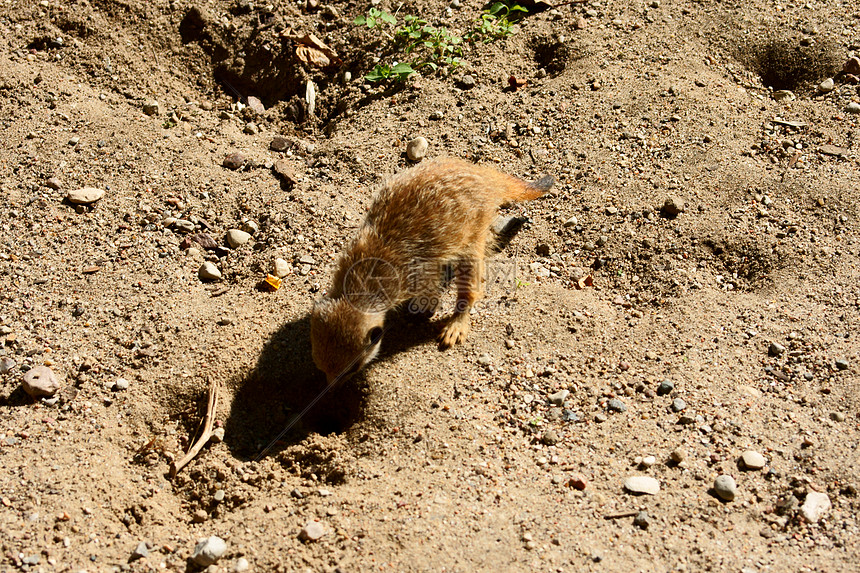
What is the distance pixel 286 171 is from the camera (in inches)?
184

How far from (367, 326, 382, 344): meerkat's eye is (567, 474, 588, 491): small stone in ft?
4.03

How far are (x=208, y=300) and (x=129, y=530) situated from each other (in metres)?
1.37

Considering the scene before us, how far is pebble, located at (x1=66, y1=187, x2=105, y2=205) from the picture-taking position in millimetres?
4266

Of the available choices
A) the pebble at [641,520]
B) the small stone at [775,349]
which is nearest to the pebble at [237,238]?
the pebble at [641,520]

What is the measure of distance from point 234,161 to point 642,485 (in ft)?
10.8

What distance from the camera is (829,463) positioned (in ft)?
10.5

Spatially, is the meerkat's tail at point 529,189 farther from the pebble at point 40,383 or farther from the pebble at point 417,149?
the pebble at point 40,383

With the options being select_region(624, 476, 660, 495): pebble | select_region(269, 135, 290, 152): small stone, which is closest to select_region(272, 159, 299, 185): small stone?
select_region(269, 135, 290, 152): small stone

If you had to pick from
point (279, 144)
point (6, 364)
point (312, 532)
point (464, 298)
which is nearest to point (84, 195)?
point (6, 364)

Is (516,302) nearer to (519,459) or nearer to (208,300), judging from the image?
(519,459)

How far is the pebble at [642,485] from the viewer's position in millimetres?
3133

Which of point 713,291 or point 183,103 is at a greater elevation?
point 183,103

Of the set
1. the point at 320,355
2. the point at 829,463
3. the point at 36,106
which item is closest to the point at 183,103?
the point at 36,106

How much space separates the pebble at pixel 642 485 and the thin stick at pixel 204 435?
82.1 inches
